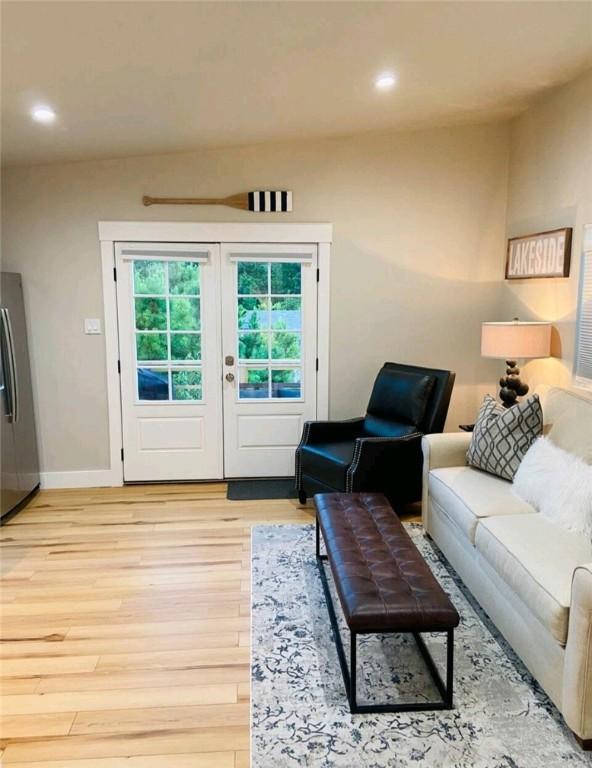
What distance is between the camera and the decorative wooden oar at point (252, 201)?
13.7 ft

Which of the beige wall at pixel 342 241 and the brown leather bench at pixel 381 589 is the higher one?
the beige wall at pixel 342 241

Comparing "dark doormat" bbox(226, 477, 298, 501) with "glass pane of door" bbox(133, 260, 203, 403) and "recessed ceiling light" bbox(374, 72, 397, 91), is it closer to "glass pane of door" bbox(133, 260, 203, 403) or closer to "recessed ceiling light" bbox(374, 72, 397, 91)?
"glass pane of door" bbox(133, 260, 203, 403)

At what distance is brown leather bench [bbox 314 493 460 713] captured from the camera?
6.62 feet

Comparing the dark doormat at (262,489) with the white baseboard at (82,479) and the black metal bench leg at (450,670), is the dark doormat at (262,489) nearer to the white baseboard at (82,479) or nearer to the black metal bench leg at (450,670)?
the white baseboard at (82,479)

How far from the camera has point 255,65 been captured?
267 centimetres

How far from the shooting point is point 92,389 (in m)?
4.37

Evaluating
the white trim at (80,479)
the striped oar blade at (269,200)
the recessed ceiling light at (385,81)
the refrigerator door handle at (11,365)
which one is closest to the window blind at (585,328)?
the recessed ceiling light at (385,81)

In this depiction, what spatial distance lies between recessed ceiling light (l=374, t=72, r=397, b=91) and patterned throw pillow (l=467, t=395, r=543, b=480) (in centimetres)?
189

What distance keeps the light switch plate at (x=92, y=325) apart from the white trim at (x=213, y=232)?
2.00 feet

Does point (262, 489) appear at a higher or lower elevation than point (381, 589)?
lower

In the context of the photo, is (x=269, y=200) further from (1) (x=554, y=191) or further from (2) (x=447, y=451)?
(2) (x=447, y=451)

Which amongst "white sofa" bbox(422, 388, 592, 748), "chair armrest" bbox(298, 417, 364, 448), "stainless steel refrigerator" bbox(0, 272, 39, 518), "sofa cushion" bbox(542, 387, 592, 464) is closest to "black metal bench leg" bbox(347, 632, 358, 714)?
"white sofa" bbox(422, 388, 592, 748)

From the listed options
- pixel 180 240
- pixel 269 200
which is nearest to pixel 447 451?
pixel 269 200

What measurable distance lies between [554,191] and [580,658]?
2.86 meters
